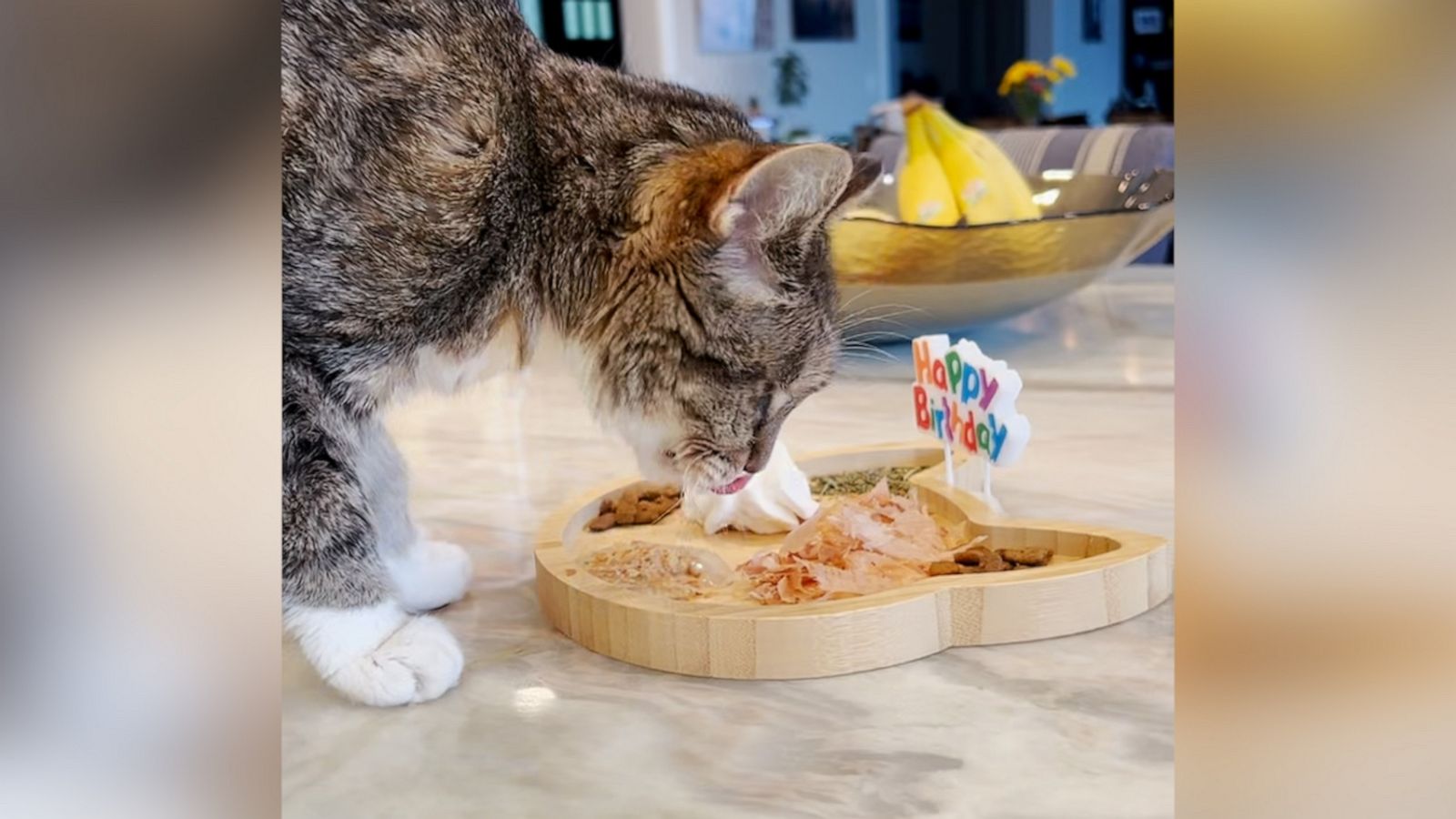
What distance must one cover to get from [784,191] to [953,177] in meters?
0.19

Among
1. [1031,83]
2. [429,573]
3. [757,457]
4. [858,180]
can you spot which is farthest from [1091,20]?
[429,573]

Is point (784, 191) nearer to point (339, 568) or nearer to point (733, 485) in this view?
point (733, 485)

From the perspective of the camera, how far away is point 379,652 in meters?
0.74

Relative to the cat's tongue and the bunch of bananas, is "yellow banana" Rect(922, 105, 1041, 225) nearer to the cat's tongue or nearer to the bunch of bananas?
the bunch of bananas

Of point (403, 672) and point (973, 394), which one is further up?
point (973, 394)

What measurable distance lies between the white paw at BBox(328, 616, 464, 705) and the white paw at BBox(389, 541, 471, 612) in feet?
0.11

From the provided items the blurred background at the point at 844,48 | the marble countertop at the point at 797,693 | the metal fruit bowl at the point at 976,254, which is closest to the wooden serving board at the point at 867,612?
the marble countertop at the point at 797,693

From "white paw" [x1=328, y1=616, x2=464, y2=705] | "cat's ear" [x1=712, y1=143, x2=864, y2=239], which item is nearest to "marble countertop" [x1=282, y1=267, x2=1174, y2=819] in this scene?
"white paw" [x1=328, y1=616, x2=464, y2=705]

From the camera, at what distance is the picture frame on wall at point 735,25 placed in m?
0.76
